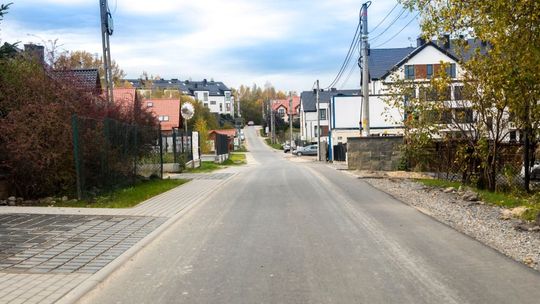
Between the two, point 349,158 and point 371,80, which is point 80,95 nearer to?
point 349,158

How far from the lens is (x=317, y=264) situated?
6621 mm

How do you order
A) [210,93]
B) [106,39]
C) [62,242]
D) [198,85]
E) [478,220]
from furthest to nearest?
[198,85], [210,93], [106,39], [478,220], [62,242]

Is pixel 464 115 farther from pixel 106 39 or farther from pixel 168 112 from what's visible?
pixel 168 112

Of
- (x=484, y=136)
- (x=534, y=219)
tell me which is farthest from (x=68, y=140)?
(x=484, y=136)

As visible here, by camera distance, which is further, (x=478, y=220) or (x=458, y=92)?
(x=458, y=92)

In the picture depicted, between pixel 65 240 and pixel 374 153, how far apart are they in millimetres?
19409

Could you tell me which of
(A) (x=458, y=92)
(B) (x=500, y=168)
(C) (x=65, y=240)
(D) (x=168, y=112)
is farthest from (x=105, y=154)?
(D) (x=168, y=112)

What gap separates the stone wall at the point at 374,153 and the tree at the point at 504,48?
403 inches

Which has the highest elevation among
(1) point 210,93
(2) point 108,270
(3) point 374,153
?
(1) point 210,93

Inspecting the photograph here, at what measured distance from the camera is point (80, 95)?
14.1 meters

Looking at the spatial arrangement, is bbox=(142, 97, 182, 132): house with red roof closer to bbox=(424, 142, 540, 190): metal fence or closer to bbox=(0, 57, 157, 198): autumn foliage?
bbox=(424, 142, 540, 190): metal fence

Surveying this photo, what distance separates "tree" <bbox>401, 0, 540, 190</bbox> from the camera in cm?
915

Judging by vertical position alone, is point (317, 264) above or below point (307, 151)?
above

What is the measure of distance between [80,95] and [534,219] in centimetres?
1112
